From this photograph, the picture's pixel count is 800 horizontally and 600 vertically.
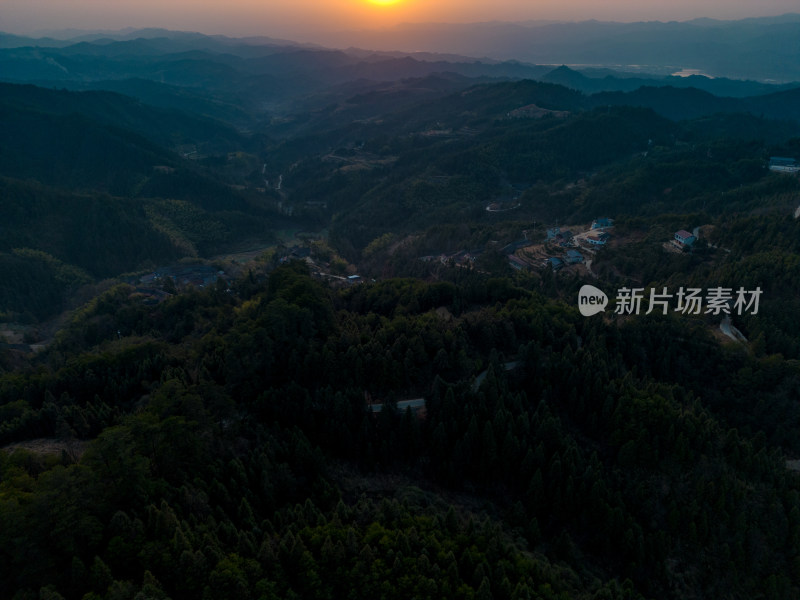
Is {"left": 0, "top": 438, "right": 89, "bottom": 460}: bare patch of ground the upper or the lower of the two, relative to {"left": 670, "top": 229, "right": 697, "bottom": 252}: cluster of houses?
lower

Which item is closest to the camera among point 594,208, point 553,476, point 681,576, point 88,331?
point 681,576

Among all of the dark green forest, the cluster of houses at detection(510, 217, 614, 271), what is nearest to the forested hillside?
the dark green forest

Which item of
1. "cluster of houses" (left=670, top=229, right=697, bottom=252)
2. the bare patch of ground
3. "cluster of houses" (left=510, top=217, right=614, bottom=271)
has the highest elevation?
"cluster of houses" (left=670, top=229, right=697, bottom=252)

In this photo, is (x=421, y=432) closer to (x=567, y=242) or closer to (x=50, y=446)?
(x=50, y=446)

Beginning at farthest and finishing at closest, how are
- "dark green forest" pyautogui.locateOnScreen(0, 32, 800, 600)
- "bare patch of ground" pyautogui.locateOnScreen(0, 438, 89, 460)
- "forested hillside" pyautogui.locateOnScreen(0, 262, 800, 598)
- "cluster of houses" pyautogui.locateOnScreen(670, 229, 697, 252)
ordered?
1. "cluster of houses" pyautogui.locateOnScreen(670, 229, 697, 252)
2. "bare patch of ground" pyautogui.locateOnScreen(0, 438, 89, 460)
3. "dark green forest" pyautogui.locateOnScreen(0, 32, 800, 600)
4. "forested hillside" pyautogui.locateOnScreen(0, 262, 800, 598)

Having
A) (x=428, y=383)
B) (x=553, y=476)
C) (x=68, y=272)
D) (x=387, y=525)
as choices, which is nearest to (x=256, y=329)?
(x=428, y=383)

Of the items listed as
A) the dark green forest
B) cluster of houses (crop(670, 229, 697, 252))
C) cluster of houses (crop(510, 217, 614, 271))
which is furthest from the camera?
cluster of houses (crop(510, 217, 614, 271))

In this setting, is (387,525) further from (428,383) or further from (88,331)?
(88,331)

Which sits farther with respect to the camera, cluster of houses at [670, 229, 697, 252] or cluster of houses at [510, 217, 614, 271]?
cluster of houses at [510, 217, 614, 271]

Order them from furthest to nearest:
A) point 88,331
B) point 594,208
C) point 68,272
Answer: point 594,208, point 68,272, point 88,331

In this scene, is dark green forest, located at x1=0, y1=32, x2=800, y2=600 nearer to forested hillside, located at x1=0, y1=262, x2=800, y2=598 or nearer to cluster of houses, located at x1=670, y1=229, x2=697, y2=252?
forested hillside, located at x1=0, y1=262, x2=800, y2=598

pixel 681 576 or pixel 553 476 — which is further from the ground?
pixel 553 476
